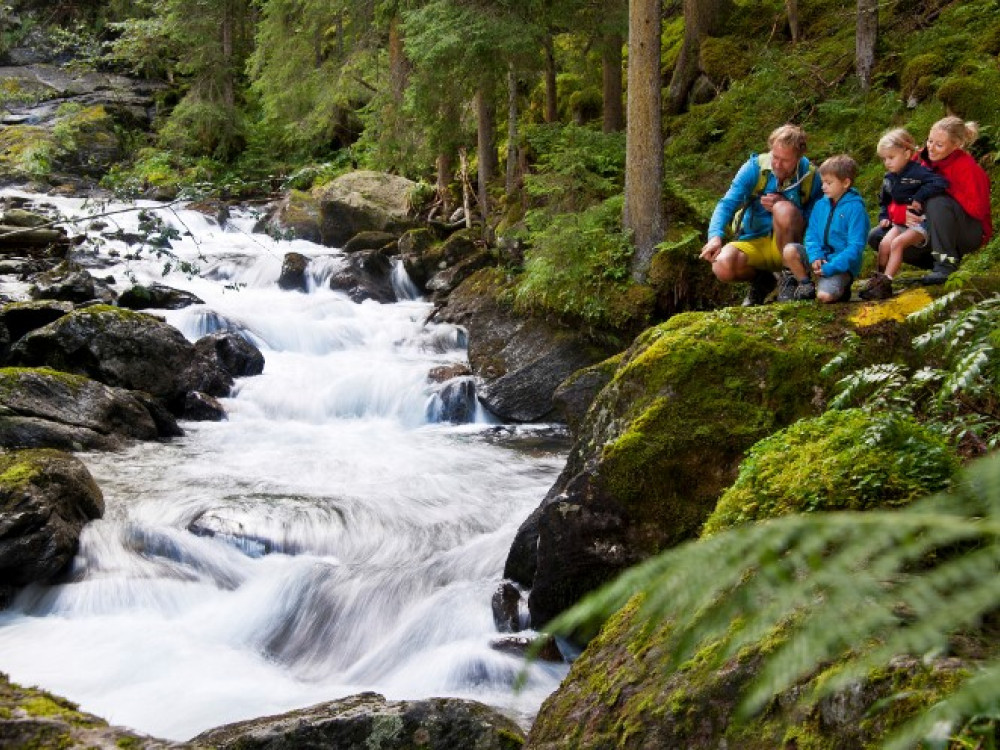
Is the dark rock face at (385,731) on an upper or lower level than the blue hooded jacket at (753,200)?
lower

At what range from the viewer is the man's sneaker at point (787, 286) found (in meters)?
6.21

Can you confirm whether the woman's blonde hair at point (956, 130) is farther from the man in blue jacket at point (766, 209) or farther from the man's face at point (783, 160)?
the man's face at point (783, 160)

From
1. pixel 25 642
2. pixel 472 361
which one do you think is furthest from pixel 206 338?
pixel 25 642

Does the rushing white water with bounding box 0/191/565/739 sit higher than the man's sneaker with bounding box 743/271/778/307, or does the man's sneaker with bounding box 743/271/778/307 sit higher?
the man's sneaker with bounding box 743/271/778/307

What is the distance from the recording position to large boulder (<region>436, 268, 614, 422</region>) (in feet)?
43.1

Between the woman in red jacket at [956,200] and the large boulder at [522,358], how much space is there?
6632 millimetres

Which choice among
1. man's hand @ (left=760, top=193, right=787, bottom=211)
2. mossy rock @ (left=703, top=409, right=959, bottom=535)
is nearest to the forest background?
man's hand @ (left=760, top=193, right=787, bottom=211)

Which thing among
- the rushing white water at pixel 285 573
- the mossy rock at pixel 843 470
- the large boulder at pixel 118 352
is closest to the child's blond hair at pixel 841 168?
the mossy rock at pixel 843 470

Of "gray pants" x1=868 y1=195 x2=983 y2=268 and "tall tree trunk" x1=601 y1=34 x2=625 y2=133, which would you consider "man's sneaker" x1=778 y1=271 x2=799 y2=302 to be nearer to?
"gray pants" x1=868 y1=195 x2=983 y2=268

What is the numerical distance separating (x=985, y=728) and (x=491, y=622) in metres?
5.83

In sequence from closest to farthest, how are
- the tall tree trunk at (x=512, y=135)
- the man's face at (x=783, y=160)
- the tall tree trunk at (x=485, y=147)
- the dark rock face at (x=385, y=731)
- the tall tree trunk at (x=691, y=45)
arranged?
the dark rock face at (x=385, y=731)
the man's face at (x=783, y=160)
the tall tree trunk at (x=512, y=135)
the tall tree trunk at (x=691, y=45)
the tall tree trunk at (x=485, y=147)

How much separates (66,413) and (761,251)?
9.26 meters

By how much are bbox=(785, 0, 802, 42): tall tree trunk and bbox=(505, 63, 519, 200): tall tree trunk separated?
5.94m

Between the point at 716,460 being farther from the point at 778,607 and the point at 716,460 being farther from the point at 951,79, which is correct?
the point at 951,79
